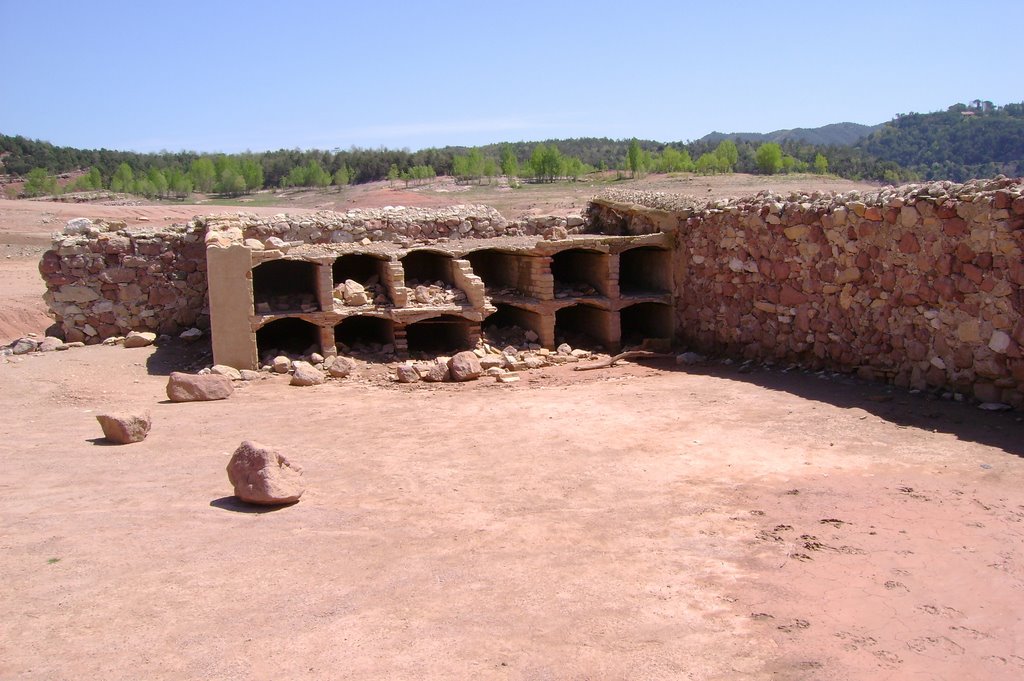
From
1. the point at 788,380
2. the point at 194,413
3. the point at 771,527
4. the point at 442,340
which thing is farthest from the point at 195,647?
the point at 442,340

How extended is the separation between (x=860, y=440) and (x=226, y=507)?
5.24 m

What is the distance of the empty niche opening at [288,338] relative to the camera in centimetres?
1193

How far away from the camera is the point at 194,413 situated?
28.5ft

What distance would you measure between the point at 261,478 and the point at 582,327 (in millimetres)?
8512

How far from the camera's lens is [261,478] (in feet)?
18.7

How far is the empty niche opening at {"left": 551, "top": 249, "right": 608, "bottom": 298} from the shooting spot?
12711mm

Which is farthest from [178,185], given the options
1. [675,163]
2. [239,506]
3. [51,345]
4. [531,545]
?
[531,545]

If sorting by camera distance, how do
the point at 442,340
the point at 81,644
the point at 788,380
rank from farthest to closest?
the point at 442,340 → the point at 788,380 → the point at 81,644

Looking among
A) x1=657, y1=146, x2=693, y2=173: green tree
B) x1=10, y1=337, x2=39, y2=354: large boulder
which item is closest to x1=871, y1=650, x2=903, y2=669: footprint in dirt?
x1=10, y1=337, x2=39, y2=354: large boulder

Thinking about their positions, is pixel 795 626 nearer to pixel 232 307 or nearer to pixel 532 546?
pixel 532 546

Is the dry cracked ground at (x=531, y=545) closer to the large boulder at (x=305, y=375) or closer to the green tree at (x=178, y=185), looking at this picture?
the large boulder at (x=305, y=375)

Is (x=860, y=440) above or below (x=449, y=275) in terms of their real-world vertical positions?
below

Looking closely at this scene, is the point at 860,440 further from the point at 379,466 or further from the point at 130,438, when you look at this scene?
the point at 130,438

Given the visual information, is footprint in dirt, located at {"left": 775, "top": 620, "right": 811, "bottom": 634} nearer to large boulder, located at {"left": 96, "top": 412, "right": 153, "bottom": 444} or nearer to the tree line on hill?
large boulder, located at {"left": 96, "top": 412, "right": 153, "bottom": 444}
